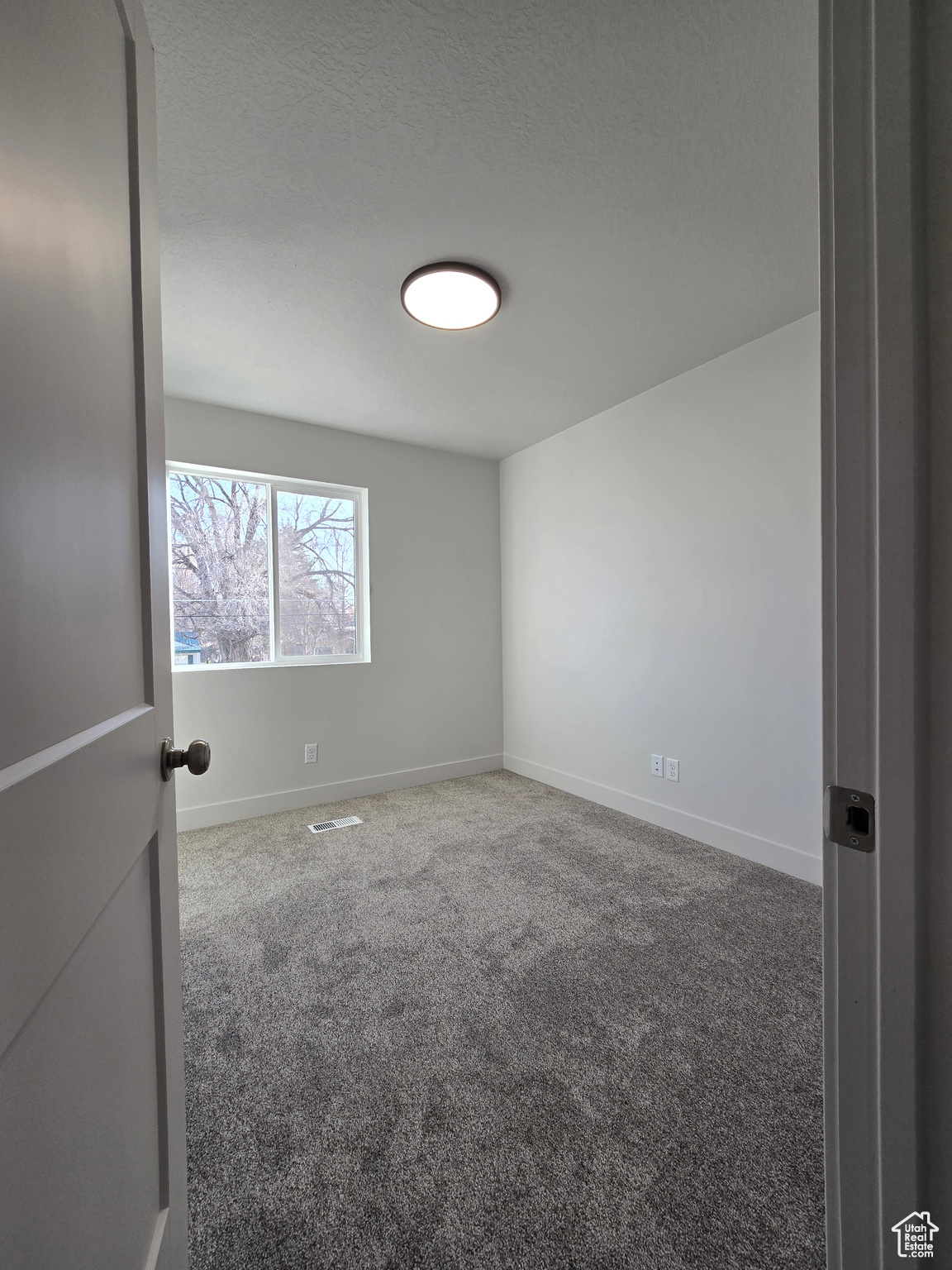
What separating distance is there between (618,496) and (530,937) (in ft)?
8.31

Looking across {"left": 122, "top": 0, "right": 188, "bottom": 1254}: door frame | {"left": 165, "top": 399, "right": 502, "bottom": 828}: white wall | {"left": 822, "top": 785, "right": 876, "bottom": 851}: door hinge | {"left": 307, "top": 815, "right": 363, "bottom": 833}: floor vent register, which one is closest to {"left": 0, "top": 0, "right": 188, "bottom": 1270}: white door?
{"left": 122, "top": 0, "right": 188, "bottom": 1254}: door frame

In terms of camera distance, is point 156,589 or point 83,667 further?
point 156,589

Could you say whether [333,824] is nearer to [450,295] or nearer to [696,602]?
[696,602]

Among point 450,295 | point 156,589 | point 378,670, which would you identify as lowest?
point 378,670

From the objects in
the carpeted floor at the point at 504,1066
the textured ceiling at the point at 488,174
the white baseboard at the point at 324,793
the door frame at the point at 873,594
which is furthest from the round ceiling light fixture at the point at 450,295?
the white baseboard at the point at 324,793

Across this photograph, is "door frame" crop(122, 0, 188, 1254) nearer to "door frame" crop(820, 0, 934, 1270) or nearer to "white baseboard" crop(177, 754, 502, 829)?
"door frame" crop(820, 0, 934, 1270)

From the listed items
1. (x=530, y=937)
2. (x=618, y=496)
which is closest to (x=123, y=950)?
(x=530, y=937)

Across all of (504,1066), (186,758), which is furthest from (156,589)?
(504,1066)

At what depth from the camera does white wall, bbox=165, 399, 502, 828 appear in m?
3.34

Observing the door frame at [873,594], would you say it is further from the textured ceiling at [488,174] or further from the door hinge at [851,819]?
the textured ceiling at [488,174]

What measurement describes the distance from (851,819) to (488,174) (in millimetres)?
1989

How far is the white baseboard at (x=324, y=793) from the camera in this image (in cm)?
327

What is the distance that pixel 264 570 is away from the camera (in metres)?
3.60

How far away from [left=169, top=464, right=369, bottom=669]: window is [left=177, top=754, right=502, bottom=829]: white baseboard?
2.80 feet
